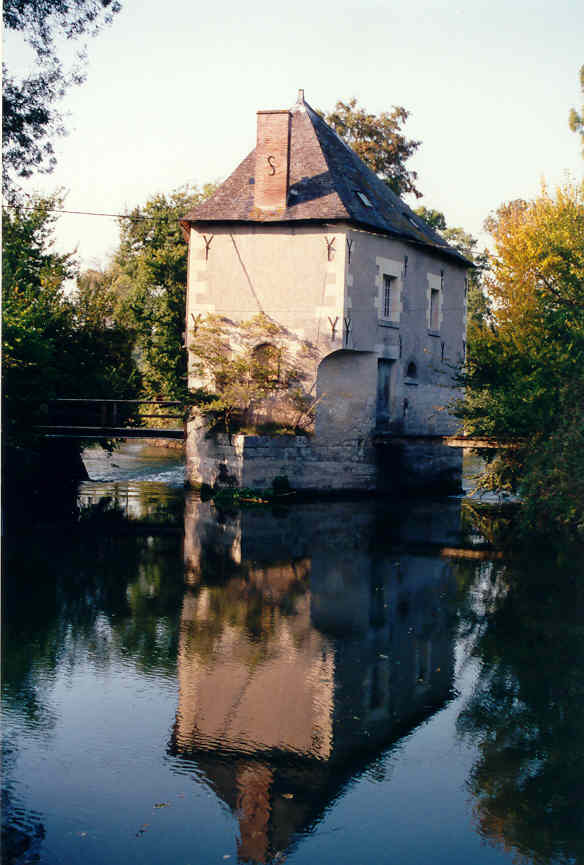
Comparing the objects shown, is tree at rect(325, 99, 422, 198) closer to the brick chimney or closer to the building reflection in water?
the brick chimney

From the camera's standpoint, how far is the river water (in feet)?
16.4

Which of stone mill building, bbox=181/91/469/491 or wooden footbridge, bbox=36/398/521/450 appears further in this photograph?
wooden footbridge, bbox=36/398/521/450

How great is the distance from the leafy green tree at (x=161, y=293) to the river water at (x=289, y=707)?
20820 mm

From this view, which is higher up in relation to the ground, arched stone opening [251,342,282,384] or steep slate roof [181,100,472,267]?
steep slate roof [181,100,472,267]

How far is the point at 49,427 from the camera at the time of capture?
23.7 metres

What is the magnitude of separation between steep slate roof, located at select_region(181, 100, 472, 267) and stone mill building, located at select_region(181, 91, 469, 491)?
0.04 m

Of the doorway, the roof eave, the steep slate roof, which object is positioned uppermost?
the steep slate roof

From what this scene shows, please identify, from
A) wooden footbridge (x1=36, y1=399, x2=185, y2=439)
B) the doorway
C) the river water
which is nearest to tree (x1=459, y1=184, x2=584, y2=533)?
the river water

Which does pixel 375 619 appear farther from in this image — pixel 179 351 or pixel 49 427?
pixel 179 351

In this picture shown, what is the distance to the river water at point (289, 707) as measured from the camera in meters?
4.99

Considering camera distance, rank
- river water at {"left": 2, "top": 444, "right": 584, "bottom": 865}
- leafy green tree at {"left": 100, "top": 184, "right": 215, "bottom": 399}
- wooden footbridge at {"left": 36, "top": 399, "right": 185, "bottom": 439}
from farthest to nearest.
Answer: leafy green tree at {"left": 100, "top": 184, "right": 215, "bottom": 399}
wooden footbridge at {"left": 36, "top": 399, "right": 185, "bottom": 439}
river water at {"left": 2, "top": 444, "right": 584, "bottom": 865}

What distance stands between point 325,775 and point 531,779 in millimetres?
1410

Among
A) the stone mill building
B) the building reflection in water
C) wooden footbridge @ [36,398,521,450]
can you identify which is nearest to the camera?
the building reflection in water

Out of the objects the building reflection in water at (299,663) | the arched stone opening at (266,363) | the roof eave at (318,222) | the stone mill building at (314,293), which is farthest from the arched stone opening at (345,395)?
the building reflection in water at (299,663)
